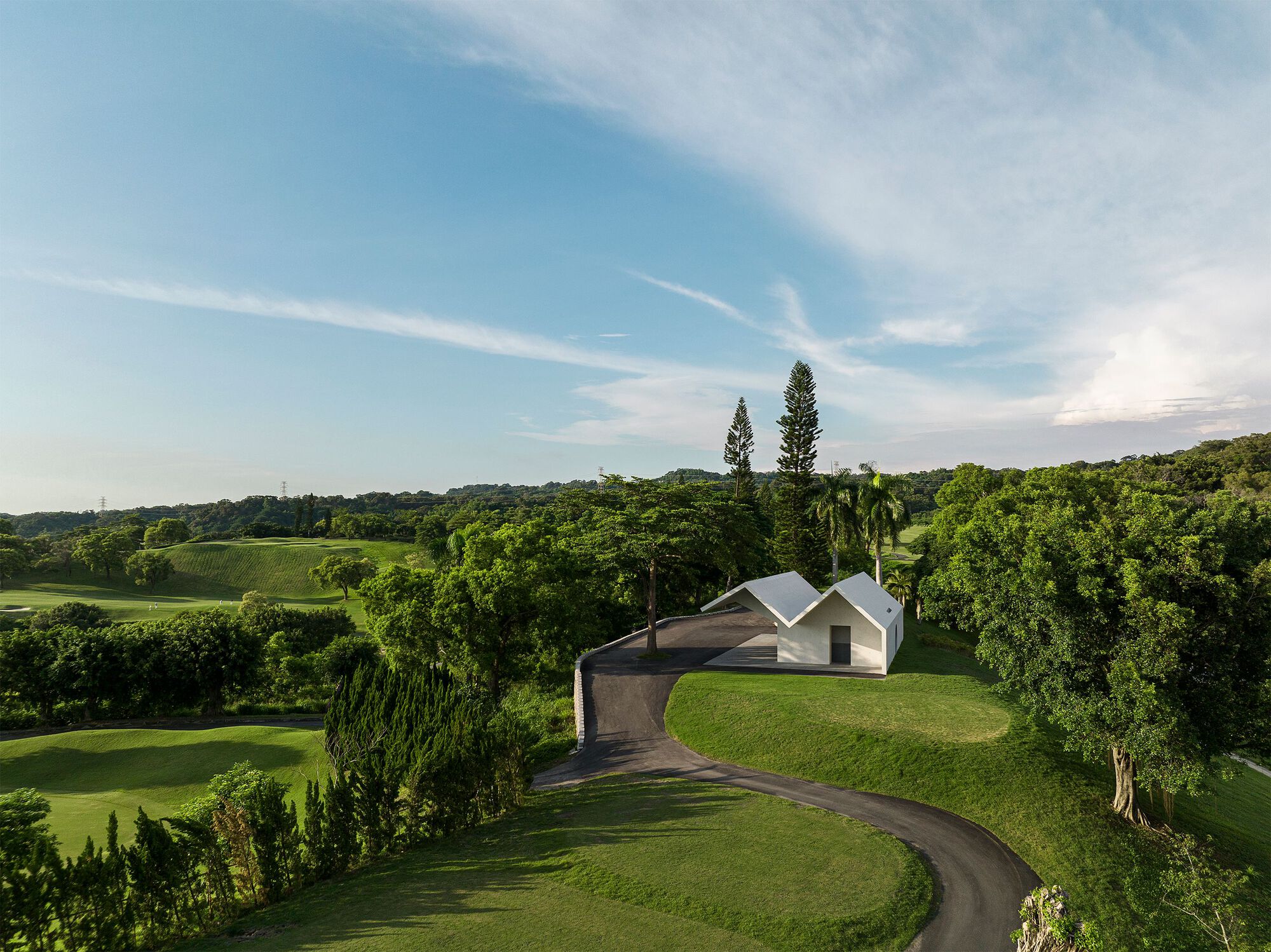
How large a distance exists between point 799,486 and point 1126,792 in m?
38.7

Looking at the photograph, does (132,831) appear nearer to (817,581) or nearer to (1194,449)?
(817,581)

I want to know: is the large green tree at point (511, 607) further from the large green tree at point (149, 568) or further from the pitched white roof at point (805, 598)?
the large green tree at point (149, 568)

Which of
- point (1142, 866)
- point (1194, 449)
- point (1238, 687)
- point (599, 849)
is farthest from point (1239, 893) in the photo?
point (1194, 449)

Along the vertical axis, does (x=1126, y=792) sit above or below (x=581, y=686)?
below

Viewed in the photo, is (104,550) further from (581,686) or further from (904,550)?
(904,550)

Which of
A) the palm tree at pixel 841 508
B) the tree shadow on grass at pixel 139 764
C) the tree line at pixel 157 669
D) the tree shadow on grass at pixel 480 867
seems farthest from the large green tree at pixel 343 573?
the tree shadow on grass at pixel 480 867

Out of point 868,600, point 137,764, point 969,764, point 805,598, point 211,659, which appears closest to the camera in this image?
point 969,764

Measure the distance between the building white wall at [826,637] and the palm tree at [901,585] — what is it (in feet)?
53.8

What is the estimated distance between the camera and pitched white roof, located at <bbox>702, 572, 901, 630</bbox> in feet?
95.1

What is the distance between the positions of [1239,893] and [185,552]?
11210cm

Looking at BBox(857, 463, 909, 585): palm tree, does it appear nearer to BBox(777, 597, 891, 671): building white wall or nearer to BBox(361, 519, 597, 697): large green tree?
BBox(777, 597, 891, 671): building white wall

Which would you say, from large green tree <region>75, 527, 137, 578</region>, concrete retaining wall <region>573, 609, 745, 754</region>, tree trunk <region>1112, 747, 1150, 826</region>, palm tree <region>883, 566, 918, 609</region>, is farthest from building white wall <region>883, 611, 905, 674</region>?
large green tree <region>75, 527, 137, 578</region>

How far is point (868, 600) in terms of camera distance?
100 ft

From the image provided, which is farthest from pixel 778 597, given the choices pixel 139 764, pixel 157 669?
pixel 157 669
